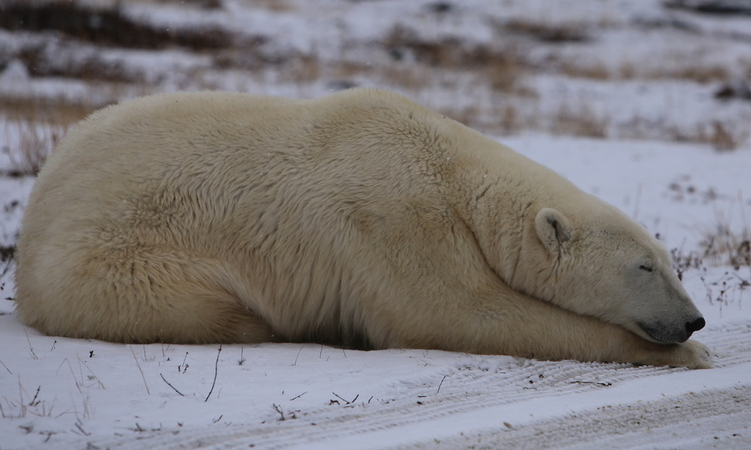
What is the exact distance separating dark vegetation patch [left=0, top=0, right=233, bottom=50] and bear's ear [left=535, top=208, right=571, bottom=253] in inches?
540

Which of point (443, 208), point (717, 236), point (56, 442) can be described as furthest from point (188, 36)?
point (56, 442)

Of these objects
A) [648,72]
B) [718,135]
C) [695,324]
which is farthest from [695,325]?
[648,72]

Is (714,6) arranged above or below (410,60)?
above

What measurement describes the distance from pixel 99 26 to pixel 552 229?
1453cm

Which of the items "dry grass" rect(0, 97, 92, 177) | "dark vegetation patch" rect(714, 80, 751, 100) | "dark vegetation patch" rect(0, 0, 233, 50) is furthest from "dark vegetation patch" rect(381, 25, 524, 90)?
"dry grass" rect(0, 97, 92, 177)

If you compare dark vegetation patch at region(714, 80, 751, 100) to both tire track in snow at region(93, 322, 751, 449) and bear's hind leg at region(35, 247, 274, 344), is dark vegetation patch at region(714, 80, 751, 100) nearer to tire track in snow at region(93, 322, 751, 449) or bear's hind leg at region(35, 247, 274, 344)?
tire track in snow at region(93, 322, 751, 449)

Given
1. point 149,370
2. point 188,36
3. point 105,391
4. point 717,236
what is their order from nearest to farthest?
point 105,391
point 149,370
point 717,236
point 188,36

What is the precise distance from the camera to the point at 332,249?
3902 mm

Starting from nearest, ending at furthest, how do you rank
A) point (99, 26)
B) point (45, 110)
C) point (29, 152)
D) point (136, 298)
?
point (136, 298), point (29, 152), point (45, 110), point (99, 26)

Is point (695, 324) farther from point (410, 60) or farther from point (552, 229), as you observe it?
→ point (410, 60)

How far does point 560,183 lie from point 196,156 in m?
2.06

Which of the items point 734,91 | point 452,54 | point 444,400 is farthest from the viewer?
point 452,54

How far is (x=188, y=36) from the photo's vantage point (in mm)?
16828

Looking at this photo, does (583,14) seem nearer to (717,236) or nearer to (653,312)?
(717,236)
